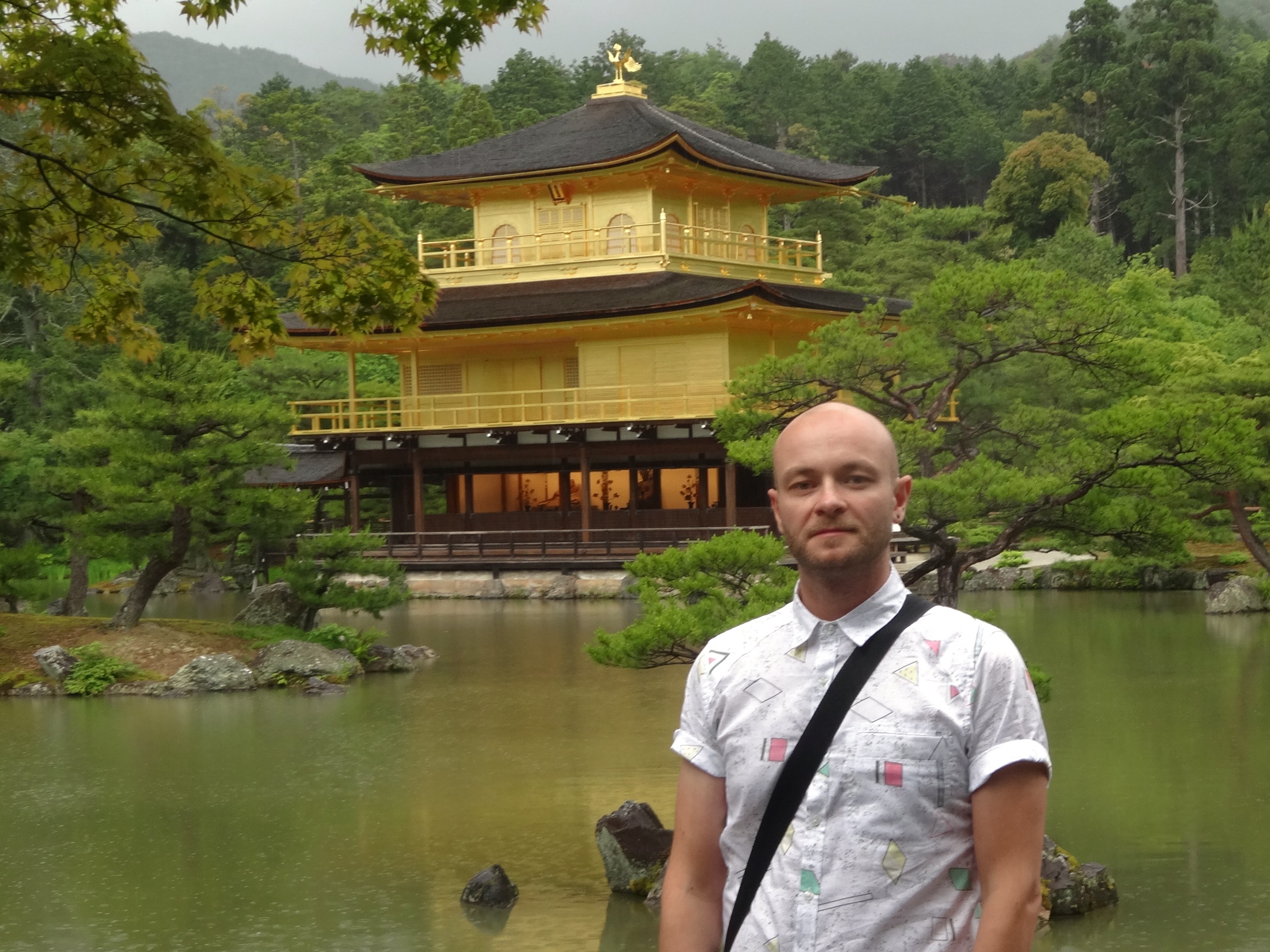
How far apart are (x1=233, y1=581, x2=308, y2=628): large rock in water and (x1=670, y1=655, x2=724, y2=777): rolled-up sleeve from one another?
51.1 ft

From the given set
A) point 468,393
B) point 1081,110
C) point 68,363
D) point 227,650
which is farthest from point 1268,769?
point 1081,110

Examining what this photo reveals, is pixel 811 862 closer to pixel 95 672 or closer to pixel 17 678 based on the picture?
pixel 95 672

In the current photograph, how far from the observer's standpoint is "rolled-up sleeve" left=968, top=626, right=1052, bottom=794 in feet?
7.75

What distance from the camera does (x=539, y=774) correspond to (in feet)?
36.3

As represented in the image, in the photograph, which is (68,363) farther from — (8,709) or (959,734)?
(959,734)

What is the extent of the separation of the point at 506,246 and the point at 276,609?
1332 cm

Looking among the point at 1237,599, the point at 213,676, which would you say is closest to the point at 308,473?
the point at 213,676

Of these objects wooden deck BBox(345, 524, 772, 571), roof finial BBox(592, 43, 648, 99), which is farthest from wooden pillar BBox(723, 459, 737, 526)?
roof finial BBox(592, 43, 648, 99)

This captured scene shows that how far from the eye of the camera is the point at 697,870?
2566 mm

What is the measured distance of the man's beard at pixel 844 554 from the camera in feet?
8.16

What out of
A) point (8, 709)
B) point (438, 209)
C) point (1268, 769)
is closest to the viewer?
point (1268, 769)

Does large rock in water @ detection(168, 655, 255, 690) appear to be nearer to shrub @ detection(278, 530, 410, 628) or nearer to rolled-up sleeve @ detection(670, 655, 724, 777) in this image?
shrub @ detection(278, 530, 410, 628)

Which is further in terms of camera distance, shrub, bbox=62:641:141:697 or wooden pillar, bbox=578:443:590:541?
wooden pillar, bbox=578:443:590:541

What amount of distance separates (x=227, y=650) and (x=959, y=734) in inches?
576
